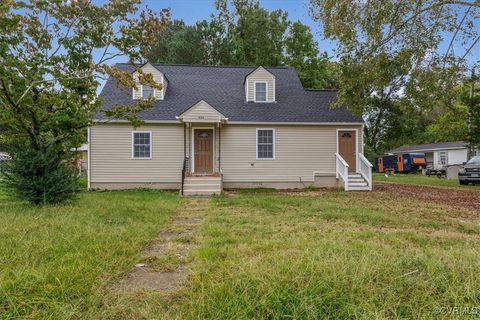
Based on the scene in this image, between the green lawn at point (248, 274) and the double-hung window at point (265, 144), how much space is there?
28.4 ft

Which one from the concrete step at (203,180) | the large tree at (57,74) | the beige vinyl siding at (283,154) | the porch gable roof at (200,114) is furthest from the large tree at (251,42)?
the large tree at (57,74)

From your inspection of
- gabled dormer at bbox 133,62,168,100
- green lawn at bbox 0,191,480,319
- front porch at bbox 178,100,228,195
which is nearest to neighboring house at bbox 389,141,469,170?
front porch at bbox 178,100,228,195

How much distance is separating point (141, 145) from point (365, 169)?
9780 mm

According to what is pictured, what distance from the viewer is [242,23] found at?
25938mm

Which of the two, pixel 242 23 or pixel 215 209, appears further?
pixel 242 23

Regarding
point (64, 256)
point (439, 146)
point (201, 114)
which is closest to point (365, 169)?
point (201, 114)

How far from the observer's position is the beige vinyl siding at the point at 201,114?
12.2 m

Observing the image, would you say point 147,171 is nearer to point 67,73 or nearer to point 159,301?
point 67,73

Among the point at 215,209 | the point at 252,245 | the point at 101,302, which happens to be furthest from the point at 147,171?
the point at 101,302

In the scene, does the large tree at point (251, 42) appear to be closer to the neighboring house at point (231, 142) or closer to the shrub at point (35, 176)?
the neighboring house at point (231, 142)

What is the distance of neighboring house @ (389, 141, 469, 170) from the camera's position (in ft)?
104

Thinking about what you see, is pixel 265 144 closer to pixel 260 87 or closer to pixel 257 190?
pixel 257 190

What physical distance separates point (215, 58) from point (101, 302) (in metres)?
26.5

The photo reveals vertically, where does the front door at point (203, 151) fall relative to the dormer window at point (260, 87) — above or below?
below
